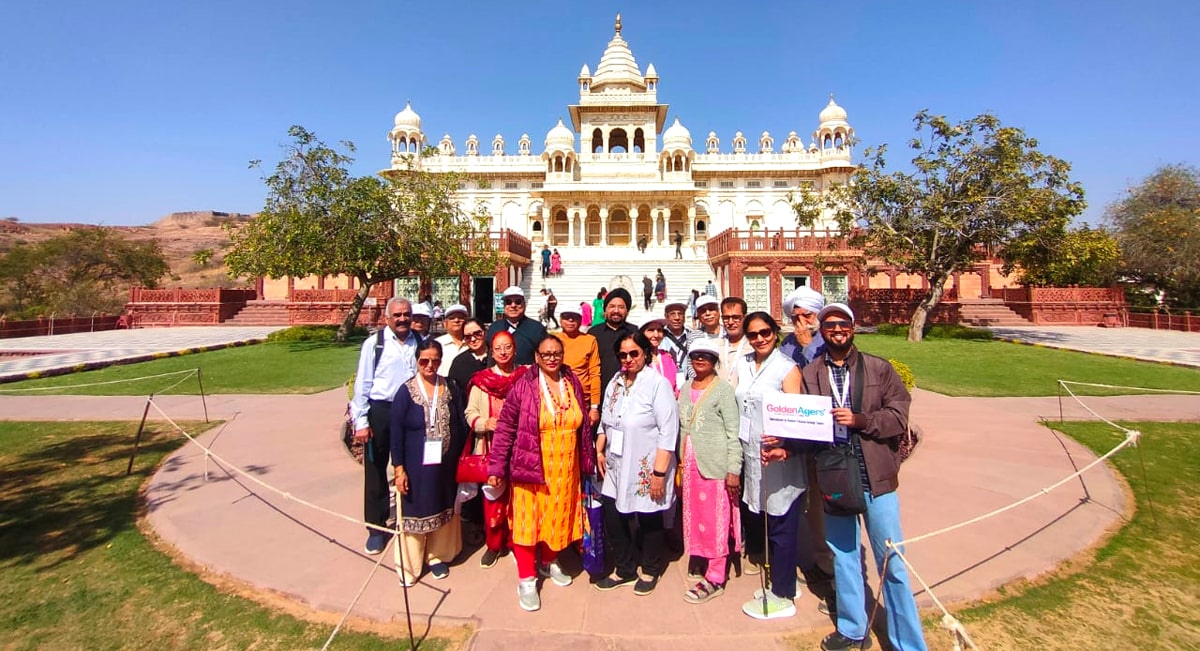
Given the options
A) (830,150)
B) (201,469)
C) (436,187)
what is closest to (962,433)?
(201,469)

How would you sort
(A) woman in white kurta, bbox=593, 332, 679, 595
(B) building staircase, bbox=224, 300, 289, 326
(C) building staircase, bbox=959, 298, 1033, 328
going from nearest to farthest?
(A) woman in white kurta, bbox=593, 332, 679, 595 → (C) building staircase, bbox=959, 298, 1033, 328 → (B) building staircase, bbox=224, 300, 289, 326

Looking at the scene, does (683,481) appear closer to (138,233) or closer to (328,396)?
(328,396)

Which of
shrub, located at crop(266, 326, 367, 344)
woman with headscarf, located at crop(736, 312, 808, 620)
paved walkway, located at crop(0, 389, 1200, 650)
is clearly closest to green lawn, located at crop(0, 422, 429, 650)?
paved walkway, located at crop(0, 389, 1200, 650)

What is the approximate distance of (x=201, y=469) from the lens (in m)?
5.64

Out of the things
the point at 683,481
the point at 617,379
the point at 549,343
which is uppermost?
the point at 549,343

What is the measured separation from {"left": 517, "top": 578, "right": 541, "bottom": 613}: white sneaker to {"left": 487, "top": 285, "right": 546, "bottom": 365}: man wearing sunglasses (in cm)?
162

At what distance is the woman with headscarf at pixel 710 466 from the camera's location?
321cm

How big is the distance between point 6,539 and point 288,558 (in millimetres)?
2330

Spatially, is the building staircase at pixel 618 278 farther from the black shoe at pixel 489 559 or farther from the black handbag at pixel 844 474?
the black handbag at pixel 844 474

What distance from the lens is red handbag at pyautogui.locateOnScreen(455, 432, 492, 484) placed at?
355 cm

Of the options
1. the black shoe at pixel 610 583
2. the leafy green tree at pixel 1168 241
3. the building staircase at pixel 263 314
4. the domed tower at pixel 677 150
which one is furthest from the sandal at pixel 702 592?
the domed tower at pixel 677 150

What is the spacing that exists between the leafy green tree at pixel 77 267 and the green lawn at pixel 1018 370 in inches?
1575

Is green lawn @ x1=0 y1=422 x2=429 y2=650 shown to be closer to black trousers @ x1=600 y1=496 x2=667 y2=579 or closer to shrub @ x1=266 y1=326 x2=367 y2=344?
black trousers @ x1=600 y1=496 x2=667 y2=579

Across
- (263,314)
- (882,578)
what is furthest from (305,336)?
(882,578)
